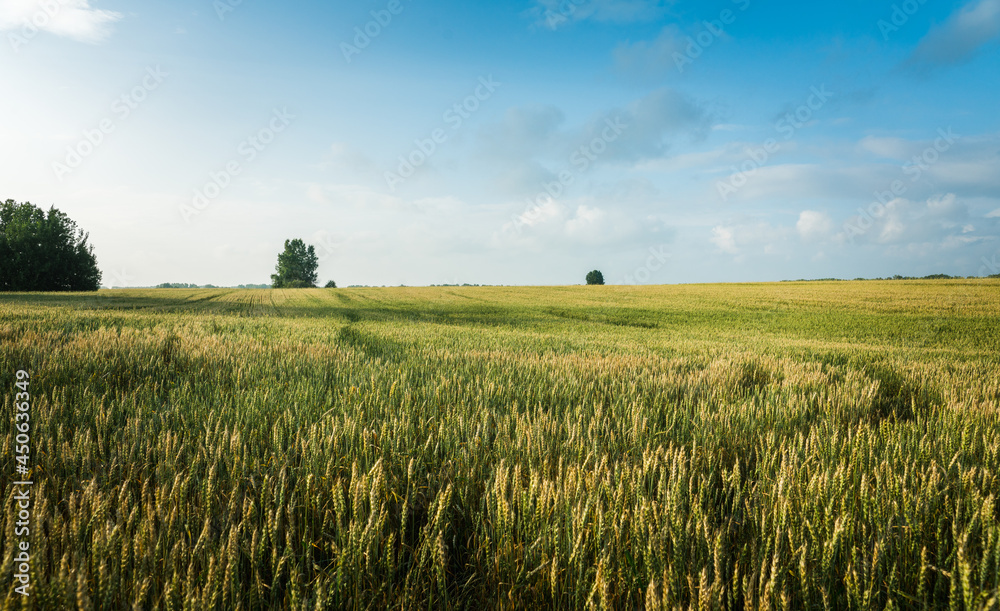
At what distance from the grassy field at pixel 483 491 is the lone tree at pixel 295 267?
122 m

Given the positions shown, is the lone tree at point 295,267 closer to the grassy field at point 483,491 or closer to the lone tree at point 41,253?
the lone tree at point 41,253

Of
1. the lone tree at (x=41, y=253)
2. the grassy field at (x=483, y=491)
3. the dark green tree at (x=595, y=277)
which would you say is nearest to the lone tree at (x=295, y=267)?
the lone tree at (x=41, y=253)

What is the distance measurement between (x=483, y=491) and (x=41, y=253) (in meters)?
83.3

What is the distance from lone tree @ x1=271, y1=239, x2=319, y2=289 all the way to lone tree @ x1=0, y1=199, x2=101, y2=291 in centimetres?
5039

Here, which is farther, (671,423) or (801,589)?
(671,423)

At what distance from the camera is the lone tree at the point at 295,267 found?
388ft

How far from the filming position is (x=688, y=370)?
6156 millimetres

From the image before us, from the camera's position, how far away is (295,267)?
120500 mm

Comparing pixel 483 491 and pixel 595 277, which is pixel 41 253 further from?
pixel 595 277

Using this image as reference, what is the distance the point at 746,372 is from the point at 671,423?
10.2 feet

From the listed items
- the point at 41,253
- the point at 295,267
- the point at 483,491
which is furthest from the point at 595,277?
the point at 483,491

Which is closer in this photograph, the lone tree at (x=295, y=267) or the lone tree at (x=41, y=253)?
the lone tree at (x=41, y=253)

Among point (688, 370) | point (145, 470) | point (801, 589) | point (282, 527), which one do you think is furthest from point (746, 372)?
point (145, 470)

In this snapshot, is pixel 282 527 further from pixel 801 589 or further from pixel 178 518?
pixel 801 589
